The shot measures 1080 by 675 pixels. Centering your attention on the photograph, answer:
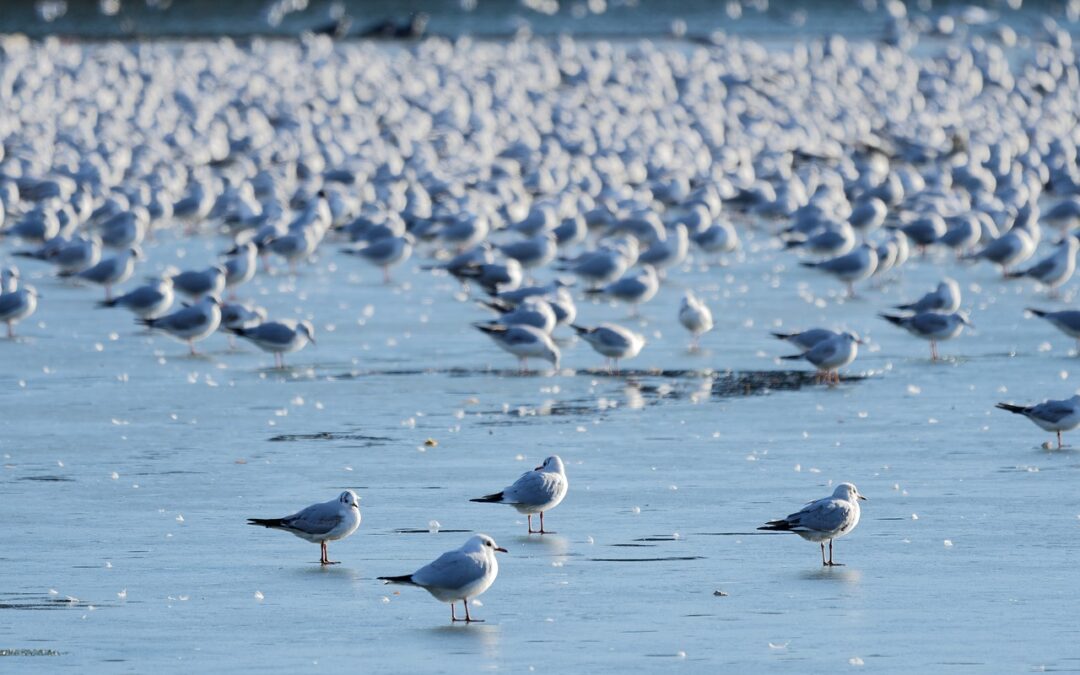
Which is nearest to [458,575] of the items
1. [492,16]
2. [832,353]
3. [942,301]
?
[832,353]

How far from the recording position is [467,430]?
15531mm

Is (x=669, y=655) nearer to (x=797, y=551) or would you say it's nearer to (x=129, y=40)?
(x=797, y=551)

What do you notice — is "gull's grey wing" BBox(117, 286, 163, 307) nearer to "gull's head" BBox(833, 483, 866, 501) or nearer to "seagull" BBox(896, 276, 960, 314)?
"seagull" BBox(896, 276, 960, 314)

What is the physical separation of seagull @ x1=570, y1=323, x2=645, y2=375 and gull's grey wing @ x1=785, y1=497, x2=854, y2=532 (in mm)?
7144

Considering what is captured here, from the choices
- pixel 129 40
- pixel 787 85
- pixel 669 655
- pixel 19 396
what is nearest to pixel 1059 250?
pixel 19 396

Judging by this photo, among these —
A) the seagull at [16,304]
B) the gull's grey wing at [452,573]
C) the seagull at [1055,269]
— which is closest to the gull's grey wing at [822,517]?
the gull's grey wing at [452,573]

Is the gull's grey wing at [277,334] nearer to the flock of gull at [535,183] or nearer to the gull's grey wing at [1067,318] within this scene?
the flock of gull at [535,183]

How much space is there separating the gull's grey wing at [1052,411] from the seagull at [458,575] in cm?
585

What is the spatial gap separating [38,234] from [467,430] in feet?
43.5

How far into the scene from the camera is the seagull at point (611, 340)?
18078 mm

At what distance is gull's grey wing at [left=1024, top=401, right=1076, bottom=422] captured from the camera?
564 inches

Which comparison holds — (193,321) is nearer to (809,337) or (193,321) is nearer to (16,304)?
(16,304)

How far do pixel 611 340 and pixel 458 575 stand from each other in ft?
27.8

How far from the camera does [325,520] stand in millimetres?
11055
